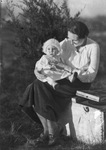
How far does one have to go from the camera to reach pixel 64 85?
12.2ft

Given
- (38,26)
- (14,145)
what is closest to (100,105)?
(14,145)

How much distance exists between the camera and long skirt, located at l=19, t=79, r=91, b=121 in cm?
358

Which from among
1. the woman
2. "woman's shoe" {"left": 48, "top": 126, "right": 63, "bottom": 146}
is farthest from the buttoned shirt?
"woman's shoe" {"left": 48, "top": 126, "right": 63, "bottom": 146}

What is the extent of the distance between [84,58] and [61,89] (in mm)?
479

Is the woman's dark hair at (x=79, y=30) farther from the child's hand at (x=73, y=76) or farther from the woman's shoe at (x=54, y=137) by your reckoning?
the woman's shoe at (x=54, y=137)

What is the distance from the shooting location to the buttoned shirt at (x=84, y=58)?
3.68 metres

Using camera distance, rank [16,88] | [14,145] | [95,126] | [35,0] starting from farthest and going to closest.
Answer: [16,88]
[35,0]
[14,145]
[95,126]

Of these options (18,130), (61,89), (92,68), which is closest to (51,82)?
(61,89)

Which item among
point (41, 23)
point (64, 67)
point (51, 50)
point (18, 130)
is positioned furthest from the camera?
point (41, 23)

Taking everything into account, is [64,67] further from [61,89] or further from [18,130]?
[18,130]

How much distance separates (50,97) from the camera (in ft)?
11.9

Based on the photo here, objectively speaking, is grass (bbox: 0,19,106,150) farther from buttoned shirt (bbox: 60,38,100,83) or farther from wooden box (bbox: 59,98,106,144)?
buttoned shirt (bbox: 60,38,100,83)

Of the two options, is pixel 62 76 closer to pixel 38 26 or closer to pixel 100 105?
pixel 100 105

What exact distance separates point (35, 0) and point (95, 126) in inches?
86.4
